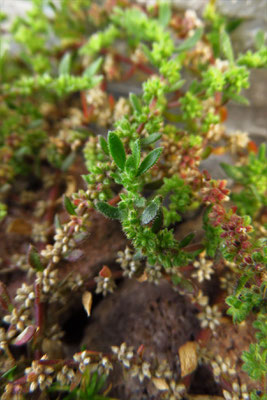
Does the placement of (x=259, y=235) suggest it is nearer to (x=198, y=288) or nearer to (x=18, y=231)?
(x=198, y=288)

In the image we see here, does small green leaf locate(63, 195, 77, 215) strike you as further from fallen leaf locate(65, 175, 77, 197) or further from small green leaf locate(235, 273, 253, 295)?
small green leaf locate(235, 273, 253, 295)

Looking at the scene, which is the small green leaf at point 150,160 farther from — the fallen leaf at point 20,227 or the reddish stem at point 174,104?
the fallen leaf at point 20,227

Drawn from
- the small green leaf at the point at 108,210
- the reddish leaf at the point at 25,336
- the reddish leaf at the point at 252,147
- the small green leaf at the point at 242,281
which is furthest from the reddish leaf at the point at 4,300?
the reddish leaf at the point at 252,147

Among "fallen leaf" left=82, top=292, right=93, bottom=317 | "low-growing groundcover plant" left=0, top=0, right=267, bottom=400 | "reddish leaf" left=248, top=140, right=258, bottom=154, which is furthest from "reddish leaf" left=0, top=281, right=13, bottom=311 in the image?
"reddish leaf" left=248, top=140, right=258, bottom=154

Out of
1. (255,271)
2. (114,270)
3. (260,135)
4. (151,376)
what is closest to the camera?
(255,271)

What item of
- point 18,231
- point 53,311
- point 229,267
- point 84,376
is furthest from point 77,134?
point 84,376

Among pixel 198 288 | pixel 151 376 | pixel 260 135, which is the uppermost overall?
pixel 260 135
